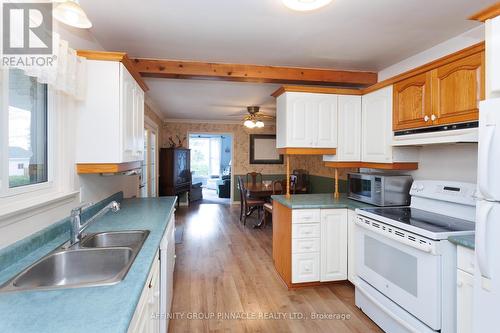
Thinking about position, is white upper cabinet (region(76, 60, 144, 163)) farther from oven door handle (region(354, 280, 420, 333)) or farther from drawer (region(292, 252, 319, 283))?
oven door handle (region(354, 280, 420, 333))

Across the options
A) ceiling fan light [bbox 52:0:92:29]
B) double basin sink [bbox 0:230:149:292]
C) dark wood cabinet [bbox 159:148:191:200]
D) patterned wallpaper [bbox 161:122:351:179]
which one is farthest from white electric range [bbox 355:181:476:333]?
dark wood cabinet [bbox 159:148:191:200]

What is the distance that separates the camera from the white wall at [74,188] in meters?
1.37

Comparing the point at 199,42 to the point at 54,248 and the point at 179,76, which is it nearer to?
the point at 179,76

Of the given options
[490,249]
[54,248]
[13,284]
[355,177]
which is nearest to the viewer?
[13,284]

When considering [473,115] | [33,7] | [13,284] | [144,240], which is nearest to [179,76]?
[33,7]

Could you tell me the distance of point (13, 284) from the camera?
1106 mm

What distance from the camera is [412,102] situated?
240cm

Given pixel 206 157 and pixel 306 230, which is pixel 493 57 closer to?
pixel 306 230

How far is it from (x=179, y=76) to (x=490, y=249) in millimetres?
3024

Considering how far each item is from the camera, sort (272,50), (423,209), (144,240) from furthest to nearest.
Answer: (272,50) → (423,209) → (144,240)

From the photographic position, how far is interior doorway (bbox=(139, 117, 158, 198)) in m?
4.96

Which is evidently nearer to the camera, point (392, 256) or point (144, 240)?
point (144, 240)

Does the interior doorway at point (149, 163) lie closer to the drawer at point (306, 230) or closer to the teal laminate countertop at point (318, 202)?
the teal laminate countertop at point (318, 202)

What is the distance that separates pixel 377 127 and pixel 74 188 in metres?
2.86
